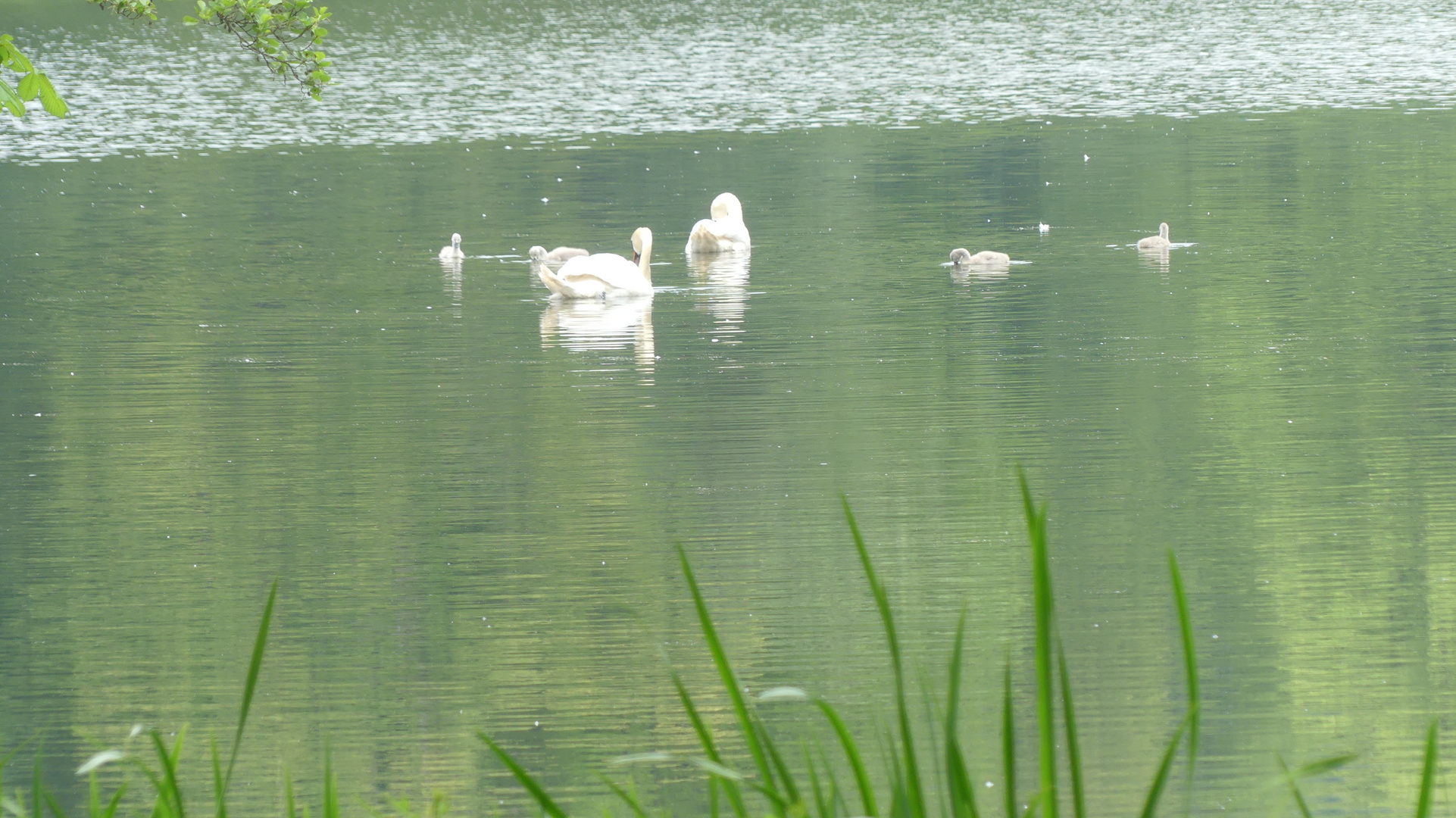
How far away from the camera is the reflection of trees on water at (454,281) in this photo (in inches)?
631

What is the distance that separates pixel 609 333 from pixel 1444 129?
1695 cm

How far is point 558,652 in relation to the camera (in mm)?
7113

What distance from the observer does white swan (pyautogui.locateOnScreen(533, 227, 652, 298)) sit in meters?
16.3

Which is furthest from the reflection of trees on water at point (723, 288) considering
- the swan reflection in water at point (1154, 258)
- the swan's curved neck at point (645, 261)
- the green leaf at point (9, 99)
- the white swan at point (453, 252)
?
the green leaf at point (9, 99)

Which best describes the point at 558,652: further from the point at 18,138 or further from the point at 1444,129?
the point at 18,138

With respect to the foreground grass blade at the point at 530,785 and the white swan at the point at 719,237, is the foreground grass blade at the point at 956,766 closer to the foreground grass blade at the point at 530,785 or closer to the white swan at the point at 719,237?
the foreground grass blade at the point at 530,785

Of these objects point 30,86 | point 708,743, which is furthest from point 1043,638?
point 30,86

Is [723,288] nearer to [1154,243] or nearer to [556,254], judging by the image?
[556,254]

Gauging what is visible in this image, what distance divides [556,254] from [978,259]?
13.5ft

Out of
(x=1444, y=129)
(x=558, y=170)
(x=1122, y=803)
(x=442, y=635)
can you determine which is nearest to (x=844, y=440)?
(x=442, y=635)

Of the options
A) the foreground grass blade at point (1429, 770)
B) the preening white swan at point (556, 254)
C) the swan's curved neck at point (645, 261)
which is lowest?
the preening white swan at point (556, 254)

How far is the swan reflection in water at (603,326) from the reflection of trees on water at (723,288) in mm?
534

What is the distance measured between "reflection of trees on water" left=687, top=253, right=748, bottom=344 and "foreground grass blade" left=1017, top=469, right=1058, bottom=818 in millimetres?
11181

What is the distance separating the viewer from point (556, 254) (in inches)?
725
